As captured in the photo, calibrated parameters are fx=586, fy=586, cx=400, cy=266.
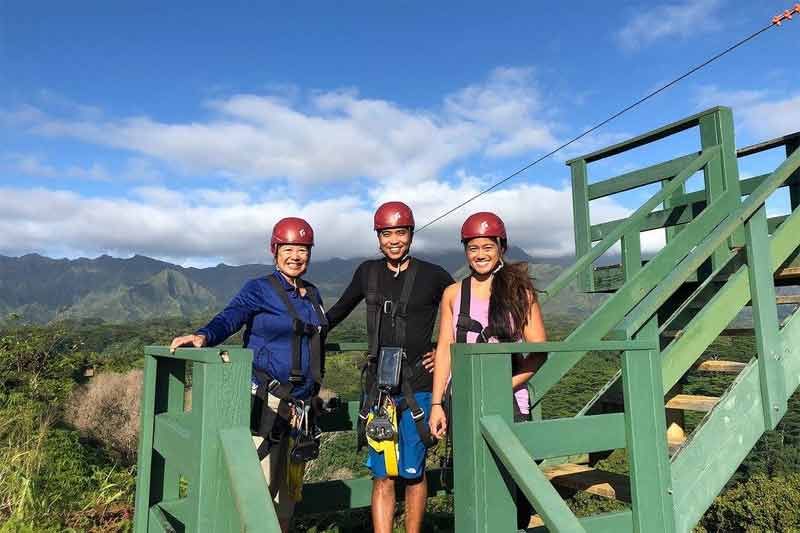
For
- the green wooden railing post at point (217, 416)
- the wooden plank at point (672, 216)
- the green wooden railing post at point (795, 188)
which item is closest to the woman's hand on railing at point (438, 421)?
the green wooden railing post at point (217, 416)

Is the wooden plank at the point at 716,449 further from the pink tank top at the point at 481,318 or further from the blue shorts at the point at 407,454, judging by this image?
the blue shorts at the point at 407,454

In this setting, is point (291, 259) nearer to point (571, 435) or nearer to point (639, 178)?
point (571, 435)

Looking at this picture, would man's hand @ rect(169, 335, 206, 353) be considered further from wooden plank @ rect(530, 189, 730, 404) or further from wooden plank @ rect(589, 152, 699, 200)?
wooden plank @ rect(589, 152, 699, 200)

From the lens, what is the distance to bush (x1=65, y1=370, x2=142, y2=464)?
23.3m

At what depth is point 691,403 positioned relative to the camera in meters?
3.94

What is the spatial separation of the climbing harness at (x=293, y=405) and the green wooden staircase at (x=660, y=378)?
126cm

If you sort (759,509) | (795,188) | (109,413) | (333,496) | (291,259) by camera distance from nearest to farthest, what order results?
(291,259) < (333,496) < (795,188) < (759,509) < (109,413)

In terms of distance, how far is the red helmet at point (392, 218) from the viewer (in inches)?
152

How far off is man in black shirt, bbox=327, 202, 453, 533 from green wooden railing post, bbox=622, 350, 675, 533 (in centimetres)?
123

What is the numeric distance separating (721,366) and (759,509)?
2483cm

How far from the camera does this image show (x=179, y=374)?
3.71 m

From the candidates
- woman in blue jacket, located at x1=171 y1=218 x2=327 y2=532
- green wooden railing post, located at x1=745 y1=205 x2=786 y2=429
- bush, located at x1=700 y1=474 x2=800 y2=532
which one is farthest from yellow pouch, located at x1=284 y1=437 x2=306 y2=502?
bush, located at x1=700 y1=474 x2=800 y2=532

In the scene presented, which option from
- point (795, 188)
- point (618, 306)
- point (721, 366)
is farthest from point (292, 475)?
point (795, 188)

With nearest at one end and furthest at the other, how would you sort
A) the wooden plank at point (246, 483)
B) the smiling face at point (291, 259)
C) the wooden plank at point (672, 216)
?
the wooden plank at point (246, 483) < the smiling face at point (291, 259) < the wooden plank at point (672, 216)
